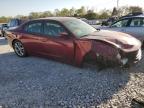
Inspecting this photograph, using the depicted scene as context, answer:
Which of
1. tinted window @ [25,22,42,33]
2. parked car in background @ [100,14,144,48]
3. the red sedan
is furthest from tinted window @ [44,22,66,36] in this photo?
parked car in background @ [100,14,144,48]

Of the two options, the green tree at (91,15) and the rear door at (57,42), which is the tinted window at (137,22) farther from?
the green tree at (91,15)

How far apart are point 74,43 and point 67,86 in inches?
55.1

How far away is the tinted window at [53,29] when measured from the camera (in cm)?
652

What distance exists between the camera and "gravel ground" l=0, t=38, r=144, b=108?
4.27 metres

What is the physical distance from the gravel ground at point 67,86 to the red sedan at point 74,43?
1.16ft

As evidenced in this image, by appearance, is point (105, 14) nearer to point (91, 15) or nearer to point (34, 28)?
point (91, 15)

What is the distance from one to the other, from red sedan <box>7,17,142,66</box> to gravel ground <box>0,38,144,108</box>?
0.35 m

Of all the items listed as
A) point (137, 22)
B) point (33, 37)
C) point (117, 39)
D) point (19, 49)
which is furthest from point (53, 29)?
point (137, 22)

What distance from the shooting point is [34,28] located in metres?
7.45

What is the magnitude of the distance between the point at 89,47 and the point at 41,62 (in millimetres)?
2017

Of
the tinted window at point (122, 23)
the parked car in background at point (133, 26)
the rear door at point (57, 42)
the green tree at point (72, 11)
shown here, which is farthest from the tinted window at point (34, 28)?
the green tree at point (72, 11)

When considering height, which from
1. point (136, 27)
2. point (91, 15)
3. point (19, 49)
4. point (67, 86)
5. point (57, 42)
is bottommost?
point (67, 86)

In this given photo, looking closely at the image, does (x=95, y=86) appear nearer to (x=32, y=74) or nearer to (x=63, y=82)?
(x=63, y=82)

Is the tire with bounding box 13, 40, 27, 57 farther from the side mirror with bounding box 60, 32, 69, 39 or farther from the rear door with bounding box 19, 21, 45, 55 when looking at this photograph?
the side mirror with bounding box 60, 32, 69, 39
